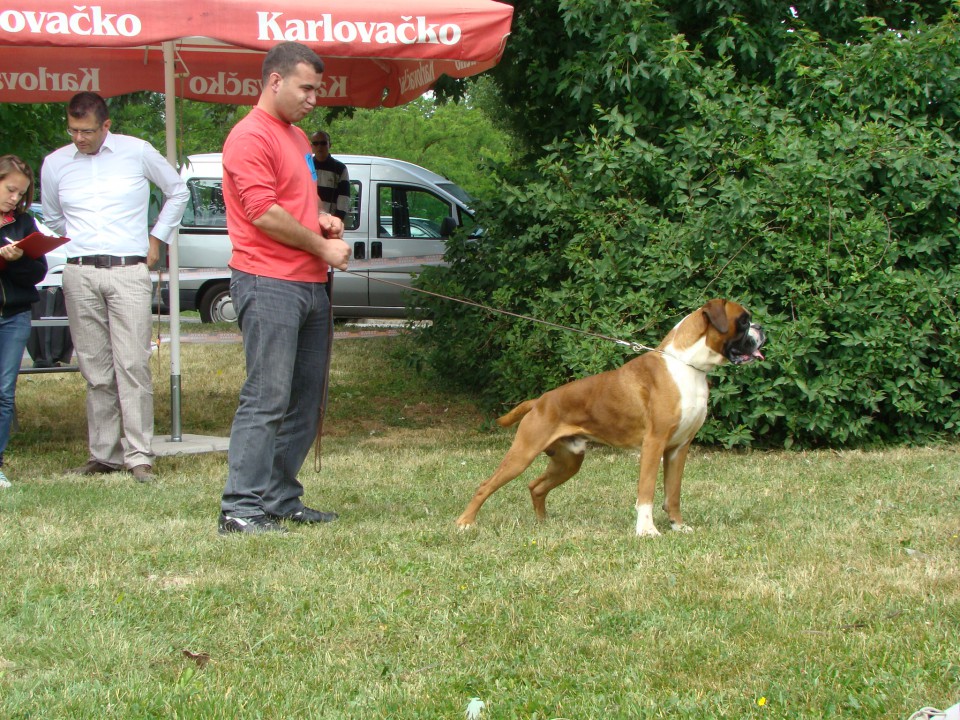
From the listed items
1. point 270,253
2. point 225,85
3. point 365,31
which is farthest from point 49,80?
point 270,253

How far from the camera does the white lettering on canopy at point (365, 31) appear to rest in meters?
6.48

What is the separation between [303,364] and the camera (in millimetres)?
5434

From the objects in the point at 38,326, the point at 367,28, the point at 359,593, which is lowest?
the point at 359,593

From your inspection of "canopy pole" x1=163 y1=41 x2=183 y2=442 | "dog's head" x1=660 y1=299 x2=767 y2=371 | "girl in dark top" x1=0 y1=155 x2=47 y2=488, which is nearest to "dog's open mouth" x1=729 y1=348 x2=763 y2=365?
"dog's head" x1=660 y1=299 x2=767 y2=371

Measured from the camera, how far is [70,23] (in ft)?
20.2

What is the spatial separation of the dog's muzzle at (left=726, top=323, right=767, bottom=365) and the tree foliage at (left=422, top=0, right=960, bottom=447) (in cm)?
221

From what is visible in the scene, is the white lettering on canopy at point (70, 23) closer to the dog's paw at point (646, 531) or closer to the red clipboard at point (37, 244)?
the red clipboard at point (37, 244)

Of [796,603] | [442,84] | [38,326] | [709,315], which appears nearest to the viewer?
[796,603]

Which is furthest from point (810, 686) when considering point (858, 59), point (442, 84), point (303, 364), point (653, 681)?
point (442, 84)

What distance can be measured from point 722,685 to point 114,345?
4.76 metres

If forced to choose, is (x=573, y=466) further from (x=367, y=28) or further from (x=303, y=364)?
(x=367, y=28)

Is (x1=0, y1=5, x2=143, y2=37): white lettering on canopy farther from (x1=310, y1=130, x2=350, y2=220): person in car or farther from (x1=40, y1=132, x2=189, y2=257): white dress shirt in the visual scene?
(x1=310, y1=130, x2=350, y2=220): person in car

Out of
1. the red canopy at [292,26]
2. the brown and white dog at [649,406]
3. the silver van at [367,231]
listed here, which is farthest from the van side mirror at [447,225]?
the brown and white dog at [649,406]

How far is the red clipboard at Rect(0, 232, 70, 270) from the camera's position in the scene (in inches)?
255
